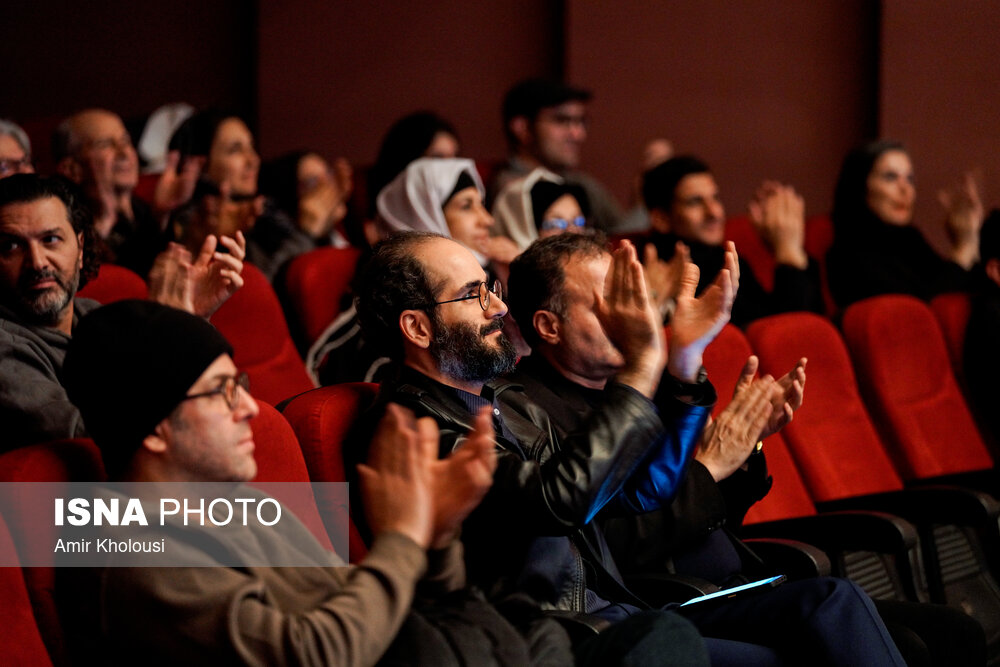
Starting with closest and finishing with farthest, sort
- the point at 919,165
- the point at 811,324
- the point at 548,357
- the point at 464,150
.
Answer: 1. the point at 548,357
2. the point at 811,324
3. the point at 919,165
4. the point at 464,150

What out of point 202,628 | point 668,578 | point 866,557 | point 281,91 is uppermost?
point 281,91

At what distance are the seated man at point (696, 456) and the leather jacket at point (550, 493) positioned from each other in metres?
0.17

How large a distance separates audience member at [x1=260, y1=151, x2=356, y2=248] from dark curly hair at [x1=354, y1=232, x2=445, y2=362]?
1873mm

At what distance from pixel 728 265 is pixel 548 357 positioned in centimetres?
43

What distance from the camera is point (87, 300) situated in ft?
6.49

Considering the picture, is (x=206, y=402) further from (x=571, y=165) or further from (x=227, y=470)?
(x=571, y=165)

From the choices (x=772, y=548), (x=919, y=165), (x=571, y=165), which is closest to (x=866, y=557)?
(x=772, y=548)

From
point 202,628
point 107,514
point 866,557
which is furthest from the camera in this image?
point 866,557

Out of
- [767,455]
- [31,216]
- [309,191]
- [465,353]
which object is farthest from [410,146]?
[465,353]

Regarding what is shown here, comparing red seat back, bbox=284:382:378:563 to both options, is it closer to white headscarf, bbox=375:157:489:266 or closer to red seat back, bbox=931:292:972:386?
white headscarf, bbox=375:157:489:266

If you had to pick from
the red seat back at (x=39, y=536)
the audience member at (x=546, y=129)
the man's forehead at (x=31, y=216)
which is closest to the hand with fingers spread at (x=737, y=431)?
the red seat back at (x=39, y=536)

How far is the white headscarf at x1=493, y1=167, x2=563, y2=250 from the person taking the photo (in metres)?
3.22

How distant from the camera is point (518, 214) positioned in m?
3.27

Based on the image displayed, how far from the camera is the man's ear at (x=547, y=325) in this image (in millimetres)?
1912
